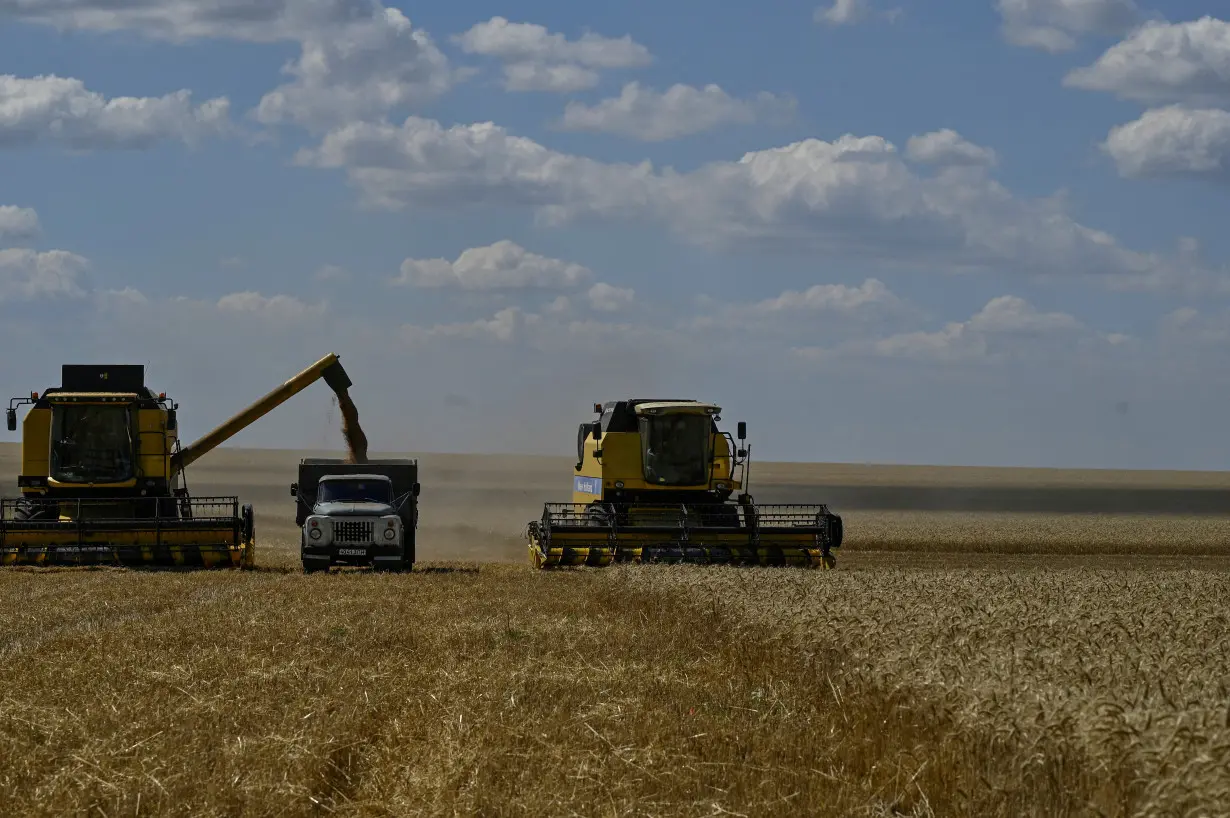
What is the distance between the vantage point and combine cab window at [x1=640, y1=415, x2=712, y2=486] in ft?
98.5

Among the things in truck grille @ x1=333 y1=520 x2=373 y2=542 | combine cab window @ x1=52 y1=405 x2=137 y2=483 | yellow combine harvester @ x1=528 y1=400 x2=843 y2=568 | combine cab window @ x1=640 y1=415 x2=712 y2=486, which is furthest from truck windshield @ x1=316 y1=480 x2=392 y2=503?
combine cab window @ x1=640 y1=415 x2=712 y2=486

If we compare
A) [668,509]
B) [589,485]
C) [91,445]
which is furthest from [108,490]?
[668,509]

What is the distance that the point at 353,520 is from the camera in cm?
2633

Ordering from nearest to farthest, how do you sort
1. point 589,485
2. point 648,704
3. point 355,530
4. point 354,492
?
point 648,704 → point 355,530 → point 354,492 → point 589,485

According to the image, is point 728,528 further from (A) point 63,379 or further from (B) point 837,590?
(A) point 63,379

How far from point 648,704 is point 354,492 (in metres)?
17.8

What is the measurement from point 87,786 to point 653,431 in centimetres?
2242

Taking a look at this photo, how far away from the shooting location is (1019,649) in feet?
32.6

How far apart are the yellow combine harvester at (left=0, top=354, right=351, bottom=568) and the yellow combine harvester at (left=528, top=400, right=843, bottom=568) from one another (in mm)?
6108

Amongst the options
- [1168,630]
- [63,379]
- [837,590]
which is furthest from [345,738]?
[63,379]

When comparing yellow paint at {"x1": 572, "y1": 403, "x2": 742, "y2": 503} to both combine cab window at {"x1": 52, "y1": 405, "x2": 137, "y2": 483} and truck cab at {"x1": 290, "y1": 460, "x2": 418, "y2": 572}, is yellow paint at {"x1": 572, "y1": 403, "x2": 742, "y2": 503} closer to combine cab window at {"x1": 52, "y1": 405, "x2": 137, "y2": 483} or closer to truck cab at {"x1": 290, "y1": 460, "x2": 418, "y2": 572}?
truck cab at {"x1": 290, "y1": 460, "x2": 418, "y2": 572}

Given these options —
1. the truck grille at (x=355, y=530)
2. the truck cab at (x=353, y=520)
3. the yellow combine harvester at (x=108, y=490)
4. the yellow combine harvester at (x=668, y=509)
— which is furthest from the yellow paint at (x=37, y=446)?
the yellow combine harvester at (x=668, y=509)

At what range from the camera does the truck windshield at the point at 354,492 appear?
27469mm

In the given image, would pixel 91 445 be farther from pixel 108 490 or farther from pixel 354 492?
pixel 354 492
